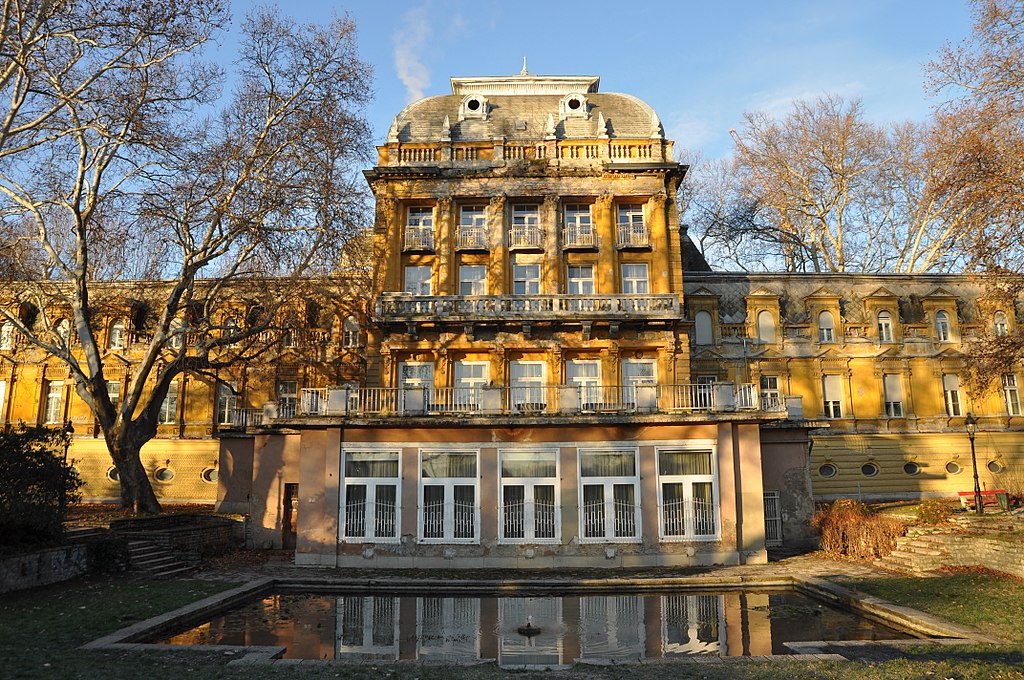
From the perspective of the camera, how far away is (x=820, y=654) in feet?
35.6

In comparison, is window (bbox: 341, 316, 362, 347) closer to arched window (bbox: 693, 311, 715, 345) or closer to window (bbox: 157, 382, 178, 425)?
window (bbox: 157, 382, 178, 425)

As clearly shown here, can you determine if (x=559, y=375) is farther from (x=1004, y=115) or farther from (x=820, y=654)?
(x=820, y=654)

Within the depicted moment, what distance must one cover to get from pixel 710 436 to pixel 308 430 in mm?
12686

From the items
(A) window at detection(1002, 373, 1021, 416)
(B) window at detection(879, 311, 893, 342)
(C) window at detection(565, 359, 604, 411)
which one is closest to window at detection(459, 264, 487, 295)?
(C) window at detection(565, 359, 604, 411)

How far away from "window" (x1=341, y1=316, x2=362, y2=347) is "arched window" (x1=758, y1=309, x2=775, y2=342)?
2136 cm

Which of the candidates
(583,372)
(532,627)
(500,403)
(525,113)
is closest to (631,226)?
(583,372)

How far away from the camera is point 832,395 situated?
36531mm

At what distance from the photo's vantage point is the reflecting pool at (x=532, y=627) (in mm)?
11781

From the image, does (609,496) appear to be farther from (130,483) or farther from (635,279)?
(130,483)

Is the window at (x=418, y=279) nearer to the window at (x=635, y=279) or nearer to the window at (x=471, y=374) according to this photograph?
the window at (x=471, y=374)

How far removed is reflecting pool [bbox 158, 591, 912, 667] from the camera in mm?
11781

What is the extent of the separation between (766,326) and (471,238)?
55.4ft

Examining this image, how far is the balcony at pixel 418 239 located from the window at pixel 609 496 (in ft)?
46.0

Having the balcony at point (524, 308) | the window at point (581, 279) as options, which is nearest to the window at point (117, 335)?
the balcony at point (524, 308)
